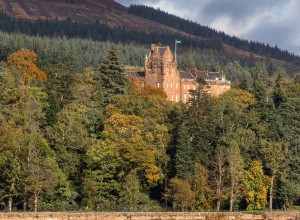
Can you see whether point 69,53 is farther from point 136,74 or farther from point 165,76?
point 165,76

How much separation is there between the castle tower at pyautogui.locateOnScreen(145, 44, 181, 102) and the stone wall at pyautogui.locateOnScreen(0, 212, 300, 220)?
137ft

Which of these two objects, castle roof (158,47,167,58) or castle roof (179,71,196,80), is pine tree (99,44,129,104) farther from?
castle roof (179,71,196,80)

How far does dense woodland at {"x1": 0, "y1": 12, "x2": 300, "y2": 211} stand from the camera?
67875mm

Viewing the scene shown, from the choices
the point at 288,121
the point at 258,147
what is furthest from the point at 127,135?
the point at 288,121

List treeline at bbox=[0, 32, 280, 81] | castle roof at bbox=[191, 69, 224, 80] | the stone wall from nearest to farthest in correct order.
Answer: the stone wall
treeline at bbox=[0, 32, 280, 81]
castle roof at bbox=[191, 69, 224, 80]

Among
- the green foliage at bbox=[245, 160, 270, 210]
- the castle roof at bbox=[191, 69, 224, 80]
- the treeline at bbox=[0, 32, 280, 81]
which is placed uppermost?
the treeline at bbox=[0, 32, 280, 81]

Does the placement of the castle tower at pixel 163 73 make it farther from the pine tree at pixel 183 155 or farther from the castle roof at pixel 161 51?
the pine tree at pixel 183 155

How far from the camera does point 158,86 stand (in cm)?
10875

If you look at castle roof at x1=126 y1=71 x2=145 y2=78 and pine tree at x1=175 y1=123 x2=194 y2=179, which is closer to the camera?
pine tree at x1=175 y1=123 x2=194 y2=179

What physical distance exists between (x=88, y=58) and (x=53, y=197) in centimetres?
7954

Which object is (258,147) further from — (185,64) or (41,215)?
(185,64)

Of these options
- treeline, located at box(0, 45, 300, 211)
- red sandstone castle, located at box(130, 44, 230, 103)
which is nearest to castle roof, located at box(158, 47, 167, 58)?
red sandstone castle, located at box(130, 44, 230, 103)

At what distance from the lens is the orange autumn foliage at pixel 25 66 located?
93.9 m

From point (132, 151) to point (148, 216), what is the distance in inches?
356
